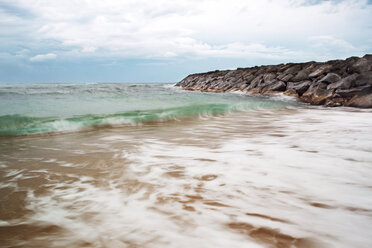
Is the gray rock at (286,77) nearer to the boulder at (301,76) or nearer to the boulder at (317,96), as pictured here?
the boulder at (301,76)

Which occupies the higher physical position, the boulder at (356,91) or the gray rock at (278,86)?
the gray rock at (278,86)

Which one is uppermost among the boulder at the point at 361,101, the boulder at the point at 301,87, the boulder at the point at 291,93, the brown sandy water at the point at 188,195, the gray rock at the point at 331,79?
the gray rock at the point at 331,79

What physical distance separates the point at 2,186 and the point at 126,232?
142 centimetres

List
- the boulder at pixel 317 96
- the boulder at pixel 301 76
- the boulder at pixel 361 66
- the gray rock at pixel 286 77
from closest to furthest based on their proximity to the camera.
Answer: the boulder at pixel 317 96, the boulder at pixel 361 66, the boulder at pixel 301 76, the gray rock at pixel 286 77

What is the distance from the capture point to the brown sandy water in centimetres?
134

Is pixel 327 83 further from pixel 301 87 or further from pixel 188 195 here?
pixel 188 195

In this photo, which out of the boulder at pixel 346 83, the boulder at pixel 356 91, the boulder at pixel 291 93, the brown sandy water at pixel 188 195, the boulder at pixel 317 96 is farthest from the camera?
the boulder at pixel 291 93

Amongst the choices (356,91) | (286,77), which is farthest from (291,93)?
(356,91)

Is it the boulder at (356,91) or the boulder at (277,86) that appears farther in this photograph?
the boulder at (277,86)

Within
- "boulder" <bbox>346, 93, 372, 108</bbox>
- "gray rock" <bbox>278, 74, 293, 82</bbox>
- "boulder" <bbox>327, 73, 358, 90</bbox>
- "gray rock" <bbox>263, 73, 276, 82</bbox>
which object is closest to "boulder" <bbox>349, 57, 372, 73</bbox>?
"boulder" <bbox>327, 73, 358, 90</bbox>

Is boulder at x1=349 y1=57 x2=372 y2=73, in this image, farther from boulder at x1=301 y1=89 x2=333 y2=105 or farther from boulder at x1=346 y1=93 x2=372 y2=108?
boulder at x1=346 y1=93 x2=372 y2=108

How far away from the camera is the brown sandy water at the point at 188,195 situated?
134 centimetres

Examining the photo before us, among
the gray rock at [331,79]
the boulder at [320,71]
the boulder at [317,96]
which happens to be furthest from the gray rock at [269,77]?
the gray rock at [331,79]

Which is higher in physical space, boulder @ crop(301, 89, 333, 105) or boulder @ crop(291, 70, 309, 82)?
boulder @ crop(291, 70, 309, 82)
